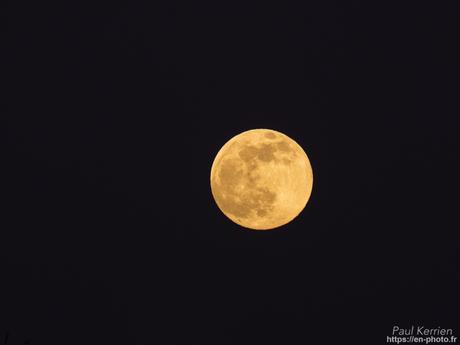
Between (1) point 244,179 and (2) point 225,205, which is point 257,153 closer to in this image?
(1) point 244,179

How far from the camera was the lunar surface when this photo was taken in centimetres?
810

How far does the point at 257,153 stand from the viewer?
8250mm

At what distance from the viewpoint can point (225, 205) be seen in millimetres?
8641

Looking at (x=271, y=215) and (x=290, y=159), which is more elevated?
(x=290, y=159)

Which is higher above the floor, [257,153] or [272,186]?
[257,153]

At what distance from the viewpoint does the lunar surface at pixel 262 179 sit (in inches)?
319

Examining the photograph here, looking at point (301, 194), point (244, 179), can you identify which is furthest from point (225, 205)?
point (301, 194)

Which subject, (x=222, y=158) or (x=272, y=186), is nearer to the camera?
(x=272, y=186)

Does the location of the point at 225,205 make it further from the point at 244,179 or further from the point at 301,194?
the point at 301,194

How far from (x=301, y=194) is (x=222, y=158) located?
161 cm

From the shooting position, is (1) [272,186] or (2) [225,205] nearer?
(1) [272,186]

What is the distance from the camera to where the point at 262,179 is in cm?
806

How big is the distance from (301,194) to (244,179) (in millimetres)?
1084

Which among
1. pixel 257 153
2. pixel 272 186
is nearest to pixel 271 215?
pixel 272 186
